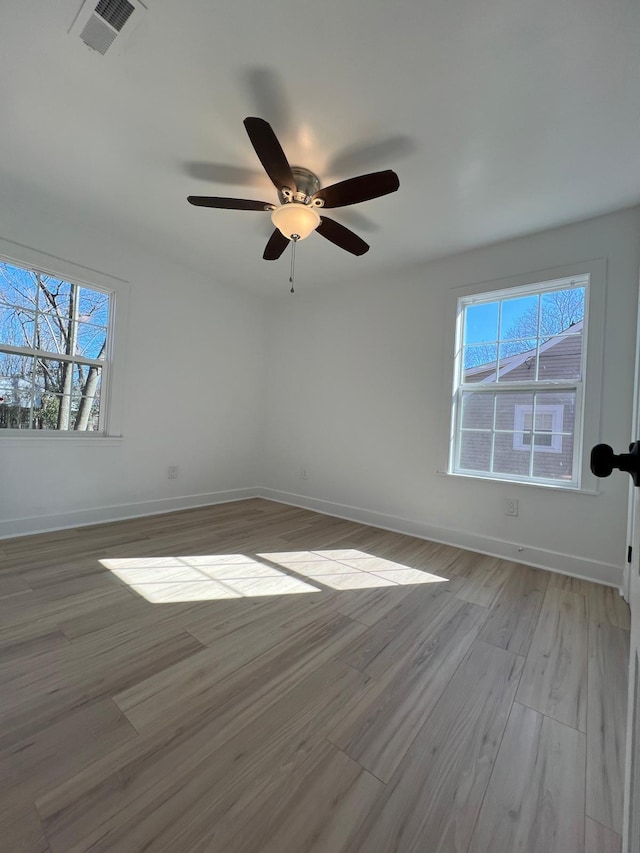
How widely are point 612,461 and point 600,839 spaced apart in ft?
3.32

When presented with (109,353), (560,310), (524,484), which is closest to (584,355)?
(560,310)

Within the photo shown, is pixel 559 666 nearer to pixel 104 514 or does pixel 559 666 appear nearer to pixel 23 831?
pixel 23 831

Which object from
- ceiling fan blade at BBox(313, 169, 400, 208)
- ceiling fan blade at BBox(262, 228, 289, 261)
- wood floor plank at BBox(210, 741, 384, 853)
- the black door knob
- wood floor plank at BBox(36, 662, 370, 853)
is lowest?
wood floor plank at BBox(36, 662, 370, 853)

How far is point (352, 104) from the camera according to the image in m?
1.65

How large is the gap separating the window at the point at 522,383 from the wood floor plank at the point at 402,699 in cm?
146

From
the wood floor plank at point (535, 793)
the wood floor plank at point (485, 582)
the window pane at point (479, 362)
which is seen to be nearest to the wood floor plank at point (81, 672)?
the wood floor plank at point (535, 793)

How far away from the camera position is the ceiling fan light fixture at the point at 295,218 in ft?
6.55

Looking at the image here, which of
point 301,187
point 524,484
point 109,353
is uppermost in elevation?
point 301,187

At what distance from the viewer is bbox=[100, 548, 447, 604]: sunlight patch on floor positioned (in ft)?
6.43

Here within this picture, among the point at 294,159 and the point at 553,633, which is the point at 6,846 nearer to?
the point at 553,633

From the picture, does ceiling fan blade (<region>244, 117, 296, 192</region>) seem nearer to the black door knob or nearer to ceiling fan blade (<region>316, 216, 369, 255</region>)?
ceiling fan blade (<region>316, 216, 369, 255</region>)

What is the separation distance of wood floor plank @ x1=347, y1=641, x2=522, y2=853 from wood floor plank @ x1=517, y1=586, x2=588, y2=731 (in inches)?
3.5

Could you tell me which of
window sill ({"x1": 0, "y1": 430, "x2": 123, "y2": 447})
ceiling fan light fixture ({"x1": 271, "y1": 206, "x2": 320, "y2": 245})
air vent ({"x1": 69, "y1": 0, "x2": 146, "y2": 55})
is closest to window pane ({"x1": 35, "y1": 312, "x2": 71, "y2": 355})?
window sill ({"x1": 0, "y1": 430, "x2": 123, "y2": 447})

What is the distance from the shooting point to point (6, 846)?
76 cm
